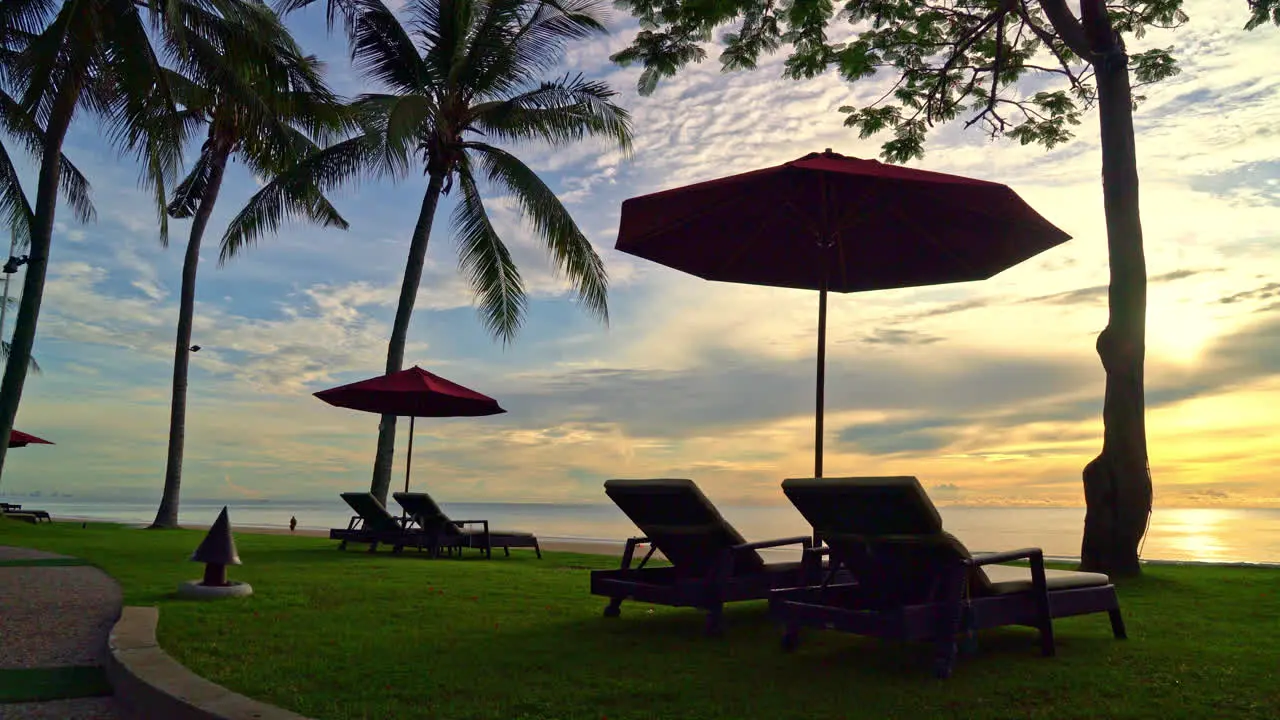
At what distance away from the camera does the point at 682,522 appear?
5.17 m

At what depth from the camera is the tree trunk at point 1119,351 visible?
881cm

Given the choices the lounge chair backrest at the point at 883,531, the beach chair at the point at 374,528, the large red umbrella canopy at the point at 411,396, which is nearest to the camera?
the lounge chair backrest at the point at 883,531

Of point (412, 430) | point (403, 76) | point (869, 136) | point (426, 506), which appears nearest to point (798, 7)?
point (869, 136)

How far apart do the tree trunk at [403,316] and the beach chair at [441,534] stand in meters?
4.33

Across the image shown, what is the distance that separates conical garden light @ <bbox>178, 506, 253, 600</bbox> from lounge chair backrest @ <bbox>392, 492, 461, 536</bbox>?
488 centimetres

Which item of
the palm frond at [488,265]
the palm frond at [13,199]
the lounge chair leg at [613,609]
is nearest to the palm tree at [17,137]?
the palm frond at [13,199]

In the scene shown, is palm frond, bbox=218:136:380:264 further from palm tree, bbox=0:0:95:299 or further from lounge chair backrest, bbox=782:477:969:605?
lounge chair backrest, bbox=782:477:969:605

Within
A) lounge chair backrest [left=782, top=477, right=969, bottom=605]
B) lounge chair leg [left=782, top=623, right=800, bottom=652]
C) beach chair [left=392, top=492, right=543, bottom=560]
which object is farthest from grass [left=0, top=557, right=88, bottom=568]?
lounge chair backrest [left=782, top=477, right=969, bottom=605]

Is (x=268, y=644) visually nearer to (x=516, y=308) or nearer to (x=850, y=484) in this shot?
(x=850, y=484)

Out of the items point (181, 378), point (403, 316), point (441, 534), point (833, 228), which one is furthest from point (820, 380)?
point (181, 378)

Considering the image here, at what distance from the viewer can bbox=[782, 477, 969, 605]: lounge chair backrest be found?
393cm

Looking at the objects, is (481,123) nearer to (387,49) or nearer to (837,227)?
(387,49)

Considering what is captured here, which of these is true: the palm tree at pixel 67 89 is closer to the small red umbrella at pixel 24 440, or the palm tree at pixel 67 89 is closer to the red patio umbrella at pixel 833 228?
the red patio umbrella at pixel 833 228

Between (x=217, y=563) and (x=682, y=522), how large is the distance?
11.3ft
